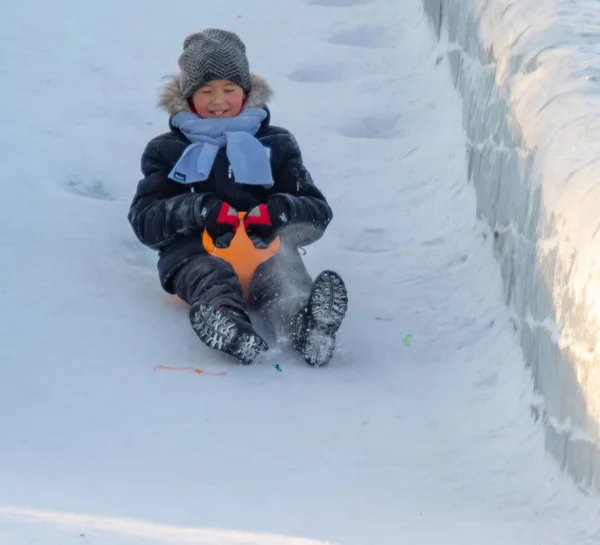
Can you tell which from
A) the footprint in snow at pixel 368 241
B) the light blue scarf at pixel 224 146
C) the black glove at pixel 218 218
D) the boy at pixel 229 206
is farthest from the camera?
the footprint in snow at pixel 368 241

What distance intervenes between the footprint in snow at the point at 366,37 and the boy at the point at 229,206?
145 centimetres

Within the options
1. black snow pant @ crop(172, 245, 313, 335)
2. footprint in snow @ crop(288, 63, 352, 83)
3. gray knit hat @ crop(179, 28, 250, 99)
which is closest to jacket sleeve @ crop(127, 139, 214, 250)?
black snow pant @ crop(172, 245, 313, 335)

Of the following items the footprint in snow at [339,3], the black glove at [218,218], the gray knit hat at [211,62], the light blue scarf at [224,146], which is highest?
the gray knit hat at [211,62]

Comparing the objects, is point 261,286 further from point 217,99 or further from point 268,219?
point 217,99

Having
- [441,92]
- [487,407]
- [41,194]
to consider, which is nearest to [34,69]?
[41,194]

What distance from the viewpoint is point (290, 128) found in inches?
178

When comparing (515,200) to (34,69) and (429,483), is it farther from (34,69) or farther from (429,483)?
(34,69)

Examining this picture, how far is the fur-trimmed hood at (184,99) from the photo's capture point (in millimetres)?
3664

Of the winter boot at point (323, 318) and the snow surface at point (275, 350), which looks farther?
the winter boot at point (323, 318)

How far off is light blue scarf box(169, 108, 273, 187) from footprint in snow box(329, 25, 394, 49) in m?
1.58

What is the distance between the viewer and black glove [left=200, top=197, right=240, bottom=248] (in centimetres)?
335

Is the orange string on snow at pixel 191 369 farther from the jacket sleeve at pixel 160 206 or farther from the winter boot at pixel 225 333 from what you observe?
the jacket sleeve at pixel 160 206

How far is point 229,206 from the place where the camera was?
3.38 m

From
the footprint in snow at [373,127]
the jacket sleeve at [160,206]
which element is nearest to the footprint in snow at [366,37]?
the footprint in snow at [373,127]
